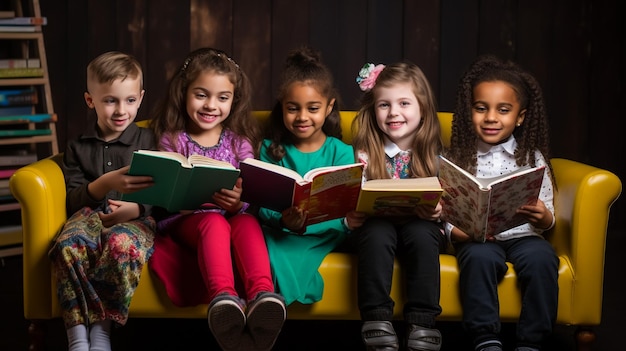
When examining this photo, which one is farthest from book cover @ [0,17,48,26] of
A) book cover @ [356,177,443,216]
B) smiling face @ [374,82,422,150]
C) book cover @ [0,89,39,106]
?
book cover @ [356,177,443,216]

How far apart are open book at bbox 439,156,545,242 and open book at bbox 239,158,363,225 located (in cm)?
26

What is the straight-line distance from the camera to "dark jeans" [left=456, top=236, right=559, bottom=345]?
7.27ft

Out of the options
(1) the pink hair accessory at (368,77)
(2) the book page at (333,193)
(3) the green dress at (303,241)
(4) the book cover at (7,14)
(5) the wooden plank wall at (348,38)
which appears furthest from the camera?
(5) the wooden plank wall at (348,38)

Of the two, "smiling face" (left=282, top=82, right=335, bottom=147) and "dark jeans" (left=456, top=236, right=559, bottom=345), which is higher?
"smiling face" (left=282, top=82, right=335, bottom=147)

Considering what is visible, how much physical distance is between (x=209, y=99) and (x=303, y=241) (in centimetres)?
53

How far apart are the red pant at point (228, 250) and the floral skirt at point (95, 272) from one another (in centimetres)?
17

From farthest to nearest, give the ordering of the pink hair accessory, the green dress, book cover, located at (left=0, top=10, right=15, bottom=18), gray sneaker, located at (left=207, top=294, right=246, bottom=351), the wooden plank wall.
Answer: the wooden plank wall → book cover, located at (left=0, top=10, right=15, bottom=18) → the pink hair accessory → the green dress → gray sneaker, located at (left=207, top=294, right=246, bottom=351)

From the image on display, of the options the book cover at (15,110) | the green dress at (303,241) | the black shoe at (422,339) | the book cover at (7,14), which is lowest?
the black shoe at (422,339)

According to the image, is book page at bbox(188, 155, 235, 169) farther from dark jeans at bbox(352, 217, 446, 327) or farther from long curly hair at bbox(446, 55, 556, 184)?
long curly hair at bbox(446, 55, 556, 184)

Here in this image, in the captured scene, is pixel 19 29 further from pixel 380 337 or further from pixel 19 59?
pixel 380 337

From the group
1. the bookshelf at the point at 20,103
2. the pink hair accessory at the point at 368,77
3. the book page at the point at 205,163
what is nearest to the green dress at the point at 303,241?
the pink hair accessory at the point at 368,77

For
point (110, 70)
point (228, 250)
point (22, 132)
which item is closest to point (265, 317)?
point (228, 250)

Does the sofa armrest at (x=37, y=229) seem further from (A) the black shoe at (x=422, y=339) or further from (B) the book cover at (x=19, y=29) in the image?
(B) the book cover at (x=19, y=29)

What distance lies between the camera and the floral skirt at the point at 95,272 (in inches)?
84.8
